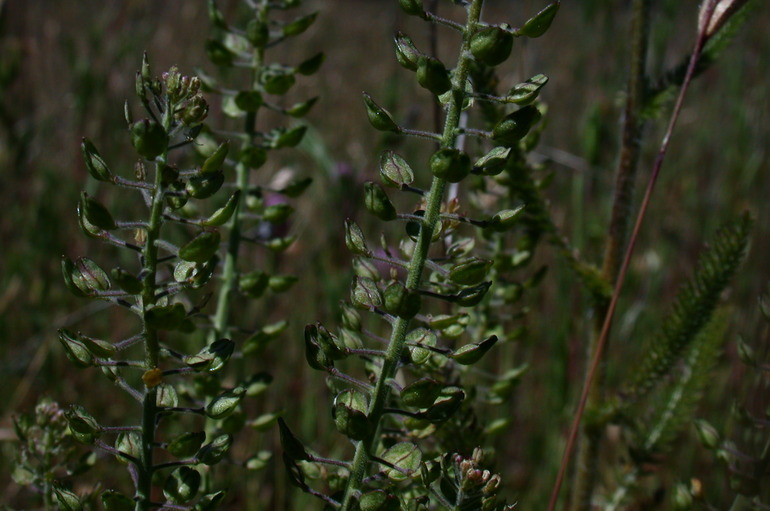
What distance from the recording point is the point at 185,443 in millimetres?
829

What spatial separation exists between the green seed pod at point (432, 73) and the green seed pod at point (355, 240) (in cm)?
18

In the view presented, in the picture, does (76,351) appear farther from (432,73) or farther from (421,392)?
(432,73)

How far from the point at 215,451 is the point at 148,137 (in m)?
0.35

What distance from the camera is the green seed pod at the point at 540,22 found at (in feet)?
2.52

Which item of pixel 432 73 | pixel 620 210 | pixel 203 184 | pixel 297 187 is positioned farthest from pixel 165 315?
pixel 620 210

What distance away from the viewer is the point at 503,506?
85 centimetres

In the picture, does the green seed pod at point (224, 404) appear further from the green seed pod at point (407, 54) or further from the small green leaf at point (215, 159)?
the green seed pod at point (407, 54)

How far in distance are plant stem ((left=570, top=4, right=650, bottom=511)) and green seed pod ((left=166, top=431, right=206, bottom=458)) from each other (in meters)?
0.79

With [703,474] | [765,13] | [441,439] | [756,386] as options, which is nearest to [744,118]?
[703,474]

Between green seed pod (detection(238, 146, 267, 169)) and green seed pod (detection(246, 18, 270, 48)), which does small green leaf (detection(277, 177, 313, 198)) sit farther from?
green seed pod (detection(246, 18, 270, 48))

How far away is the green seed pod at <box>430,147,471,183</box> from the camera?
0.75 metres

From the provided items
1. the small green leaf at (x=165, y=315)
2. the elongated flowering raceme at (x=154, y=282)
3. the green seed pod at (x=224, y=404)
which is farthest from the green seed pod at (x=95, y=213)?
the green seed pod at (x=224, y=404)

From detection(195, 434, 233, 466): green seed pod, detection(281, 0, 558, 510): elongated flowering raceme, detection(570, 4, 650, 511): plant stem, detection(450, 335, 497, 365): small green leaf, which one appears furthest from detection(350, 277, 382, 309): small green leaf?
detection(570, 4, 650, 511): plant stem

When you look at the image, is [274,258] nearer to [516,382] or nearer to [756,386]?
[516,382]
